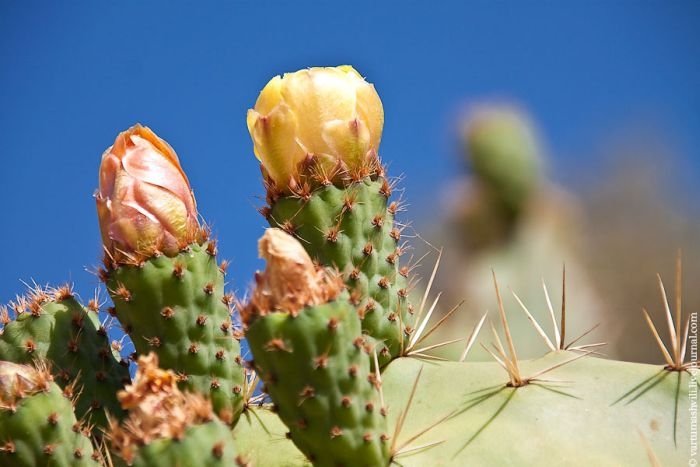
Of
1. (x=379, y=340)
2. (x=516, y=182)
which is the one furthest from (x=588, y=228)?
(x=379, y=340)

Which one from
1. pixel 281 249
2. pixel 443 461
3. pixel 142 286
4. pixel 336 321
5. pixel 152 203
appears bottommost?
pixel 443 461

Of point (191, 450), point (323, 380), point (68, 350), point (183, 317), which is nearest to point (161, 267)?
point (183, 317)

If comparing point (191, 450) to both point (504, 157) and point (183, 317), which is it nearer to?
point (183, 317)

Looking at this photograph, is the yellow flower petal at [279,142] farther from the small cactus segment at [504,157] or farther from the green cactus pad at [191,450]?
the small cactus segment at [504,157]

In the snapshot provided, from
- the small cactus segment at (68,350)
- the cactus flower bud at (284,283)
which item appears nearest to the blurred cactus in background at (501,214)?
the small cactus segment at (68,350)

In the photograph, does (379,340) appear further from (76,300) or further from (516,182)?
(516,182)
